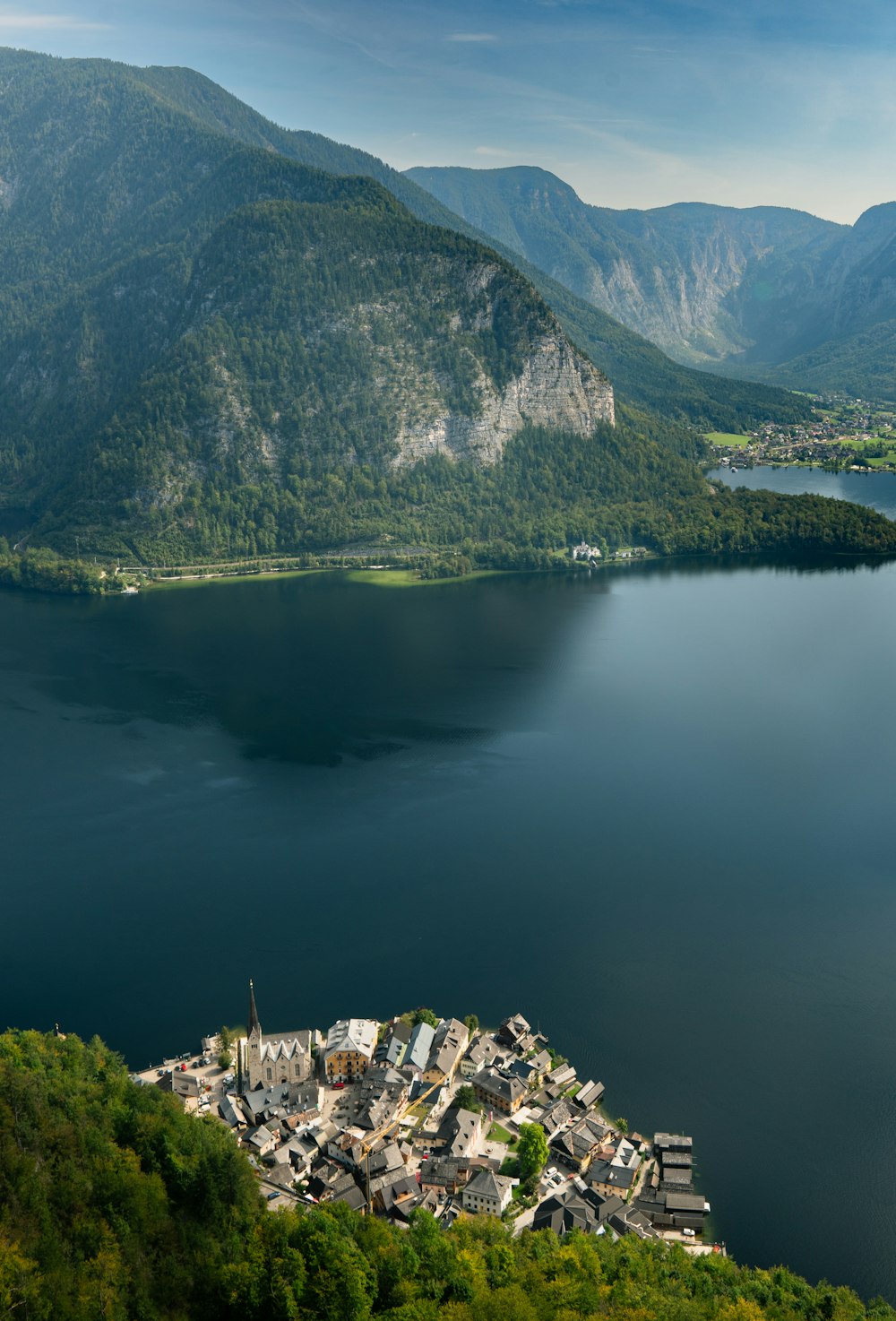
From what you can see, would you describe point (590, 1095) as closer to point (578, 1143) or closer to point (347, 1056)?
point (578, 1143)

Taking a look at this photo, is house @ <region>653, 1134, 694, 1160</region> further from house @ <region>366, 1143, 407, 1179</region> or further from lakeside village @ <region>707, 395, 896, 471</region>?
lakeside village @ <region>707, 395, 896, 471</region>

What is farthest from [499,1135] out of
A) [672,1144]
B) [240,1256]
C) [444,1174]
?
[240,1256]

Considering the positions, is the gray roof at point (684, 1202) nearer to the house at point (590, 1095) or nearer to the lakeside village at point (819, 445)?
A: the house at point (590, 1095)

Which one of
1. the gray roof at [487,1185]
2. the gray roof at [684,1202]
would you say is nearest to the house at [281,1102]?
the gray roof at [487,1185]

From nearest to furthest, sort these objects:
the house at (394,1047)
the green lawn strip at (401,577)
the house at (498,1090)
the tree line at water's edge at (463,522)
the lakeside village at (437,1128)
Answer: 1. the lakeside village at (437,1128)
2. the house at (498,1090)
3. the house at (394,1047)
4. the green lawn strip at (401,577)
5. the tree line at water's edge at (463,522)

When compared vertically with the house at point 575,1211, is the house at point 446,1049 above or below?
above

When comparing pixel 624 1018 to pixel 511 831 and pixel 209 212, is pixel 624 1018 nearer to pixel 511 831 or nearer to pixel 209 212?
pixel 511 831
